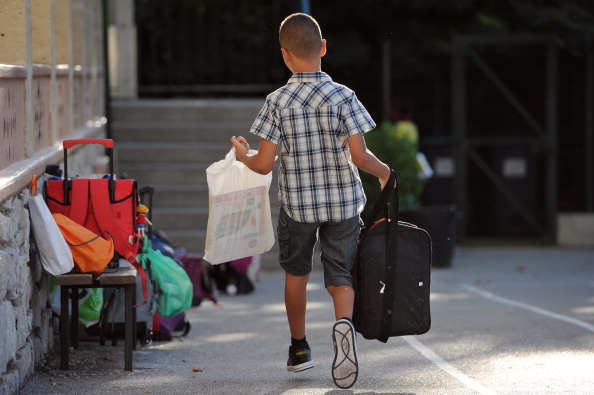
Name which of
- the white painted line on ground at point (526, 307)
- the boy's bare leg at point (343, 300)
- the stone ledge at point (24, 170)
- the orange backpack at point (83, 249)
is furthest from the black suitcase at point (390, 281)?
the white painted line on ground at point (526, 307)

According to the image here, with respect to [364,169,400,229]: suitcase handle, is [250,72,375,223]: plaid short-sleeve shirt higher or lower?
higher

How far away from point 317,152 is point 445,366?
5.26 ft

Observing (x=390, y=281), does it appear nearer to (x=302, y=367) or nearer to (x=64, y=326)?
(x=302, y=367)

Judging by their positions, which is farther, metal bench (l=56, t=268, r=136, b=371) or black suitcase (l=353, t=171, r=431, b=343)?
metal bench (l=56, t=268, r=136, b=371)

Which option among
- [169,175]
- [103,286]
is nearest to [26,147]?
[103,286]

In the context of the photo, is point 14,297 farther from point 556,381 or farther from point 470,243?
point 470,243

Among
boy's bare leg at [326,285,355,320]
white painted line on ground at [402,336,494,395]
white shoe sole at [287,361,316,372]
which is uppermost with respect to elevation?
boy's bare leg at [326,285,355,320]

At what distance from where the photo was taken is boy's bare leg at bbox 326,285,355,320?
604 cm

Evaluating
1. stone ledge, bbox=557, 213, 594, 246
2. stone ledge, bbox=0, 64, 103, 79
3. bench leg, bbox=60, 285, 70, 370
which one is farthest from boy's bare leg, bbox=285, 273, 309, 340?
stone ledge, bbox=557, 213, 594, 246

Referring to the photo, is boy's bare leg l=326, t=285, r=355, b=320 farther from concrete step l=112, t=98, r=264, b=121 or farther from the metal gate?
the metal gate

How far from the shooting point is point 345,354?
583 centimetres

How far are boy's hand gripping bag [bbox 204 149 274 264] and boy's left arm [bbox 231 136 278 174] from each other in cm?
23

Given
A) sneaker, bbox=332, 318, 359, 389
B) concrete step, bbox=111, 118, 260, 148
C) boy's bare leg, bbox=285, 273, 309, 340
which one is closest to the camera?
sneaker, bbox=332, 318, 359, 389

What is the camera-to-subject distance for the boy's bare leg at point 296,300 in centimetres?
628
